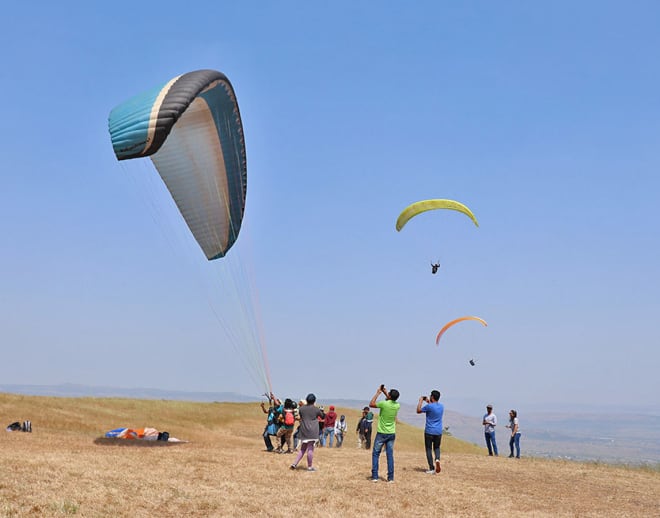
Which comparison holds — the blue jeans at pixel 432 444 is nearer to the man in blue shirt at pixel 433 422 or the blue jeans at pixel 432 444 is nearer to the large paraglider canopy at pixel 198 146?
the man in blue shirt at pixel 433 422

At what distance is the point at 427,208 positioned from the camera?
87.8 feet

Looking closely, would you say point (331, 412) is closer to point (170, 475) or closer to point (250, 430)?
point (250, 430)

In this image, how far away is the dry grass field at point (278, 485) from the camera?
41.9 feet

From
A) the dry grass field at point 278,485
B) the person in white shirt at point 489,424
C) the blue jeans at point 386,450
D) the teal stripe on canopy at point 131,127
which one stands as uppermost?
the teal stripe on canopy at point 131,127

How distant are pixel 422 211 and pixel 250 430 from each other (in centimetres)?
1765

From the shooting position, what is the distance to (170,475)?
15.5 m

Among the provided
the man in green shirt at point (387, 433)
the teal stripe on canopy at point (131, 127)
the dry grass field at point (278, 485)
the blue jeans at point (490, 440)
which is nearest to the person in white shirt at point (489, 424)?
the blue jeans at point (490, 440)

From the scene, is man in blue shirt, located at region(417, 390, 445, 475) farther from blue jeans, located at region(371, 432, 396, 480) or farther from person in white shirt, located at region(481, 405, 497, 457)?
person in white shirt, located at region(481, 405, 497, 457)

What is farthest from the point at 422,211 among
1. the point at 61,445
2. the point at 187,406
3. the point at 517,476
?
the point at 187,406

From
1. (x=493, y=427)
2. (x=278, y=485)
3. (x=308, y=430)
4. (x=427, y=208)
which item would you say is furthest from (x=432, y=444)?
(x=427, y=208)

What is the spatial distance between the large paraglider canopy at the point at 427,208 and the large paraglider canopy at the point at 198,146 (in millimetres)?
7679

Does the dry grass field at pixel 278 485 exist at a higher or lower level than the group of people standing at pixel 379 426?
lower

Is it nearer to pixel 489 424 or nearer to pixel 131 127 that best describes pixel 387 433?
pixel 131 127

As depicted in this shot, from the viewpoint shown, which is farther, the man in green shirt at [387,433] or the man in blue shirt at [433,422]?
the man in blue shirt at [433,422]
